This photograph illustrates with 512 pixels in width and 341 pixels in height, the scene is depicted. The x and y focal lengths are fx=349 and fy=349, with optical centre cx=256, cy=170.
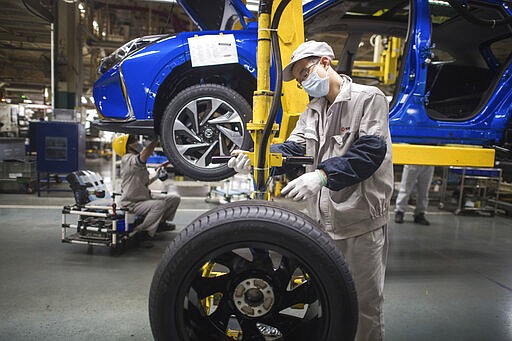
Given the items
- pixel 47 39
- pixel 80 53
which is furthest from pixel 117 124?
pixel 47 39

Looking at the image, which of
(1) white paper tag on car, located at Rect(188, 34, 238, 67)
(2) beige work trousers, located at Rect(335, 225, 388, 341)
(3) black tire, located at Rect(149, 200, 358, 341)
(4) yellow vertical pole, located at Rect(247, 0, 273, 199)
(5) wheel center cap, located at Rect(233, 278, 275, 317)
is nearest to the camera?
(3) black tire, located at Rect(149, 200, 358, 341)

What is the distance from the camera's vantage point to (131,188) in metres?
4.21

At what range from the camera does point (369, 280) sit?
1.67 meters

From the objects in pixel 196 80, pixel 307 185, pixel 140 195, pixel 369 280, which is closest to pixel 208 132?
pixel 196 80

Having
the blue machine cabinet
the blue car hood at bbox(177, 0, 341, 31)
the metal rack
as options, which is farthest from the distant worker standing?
the blue machine cabinet

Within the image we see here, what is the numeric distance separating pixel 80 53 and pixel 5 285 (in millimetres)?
7543

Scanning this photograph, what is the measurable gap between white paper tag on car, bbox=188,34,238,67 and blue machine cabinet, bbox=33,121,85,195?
5.42 meters

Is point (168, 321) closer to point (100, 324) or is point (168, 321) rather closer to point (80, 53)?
point (100, 324)

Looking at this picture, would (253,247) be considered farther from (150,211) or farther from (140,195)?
(140,195)

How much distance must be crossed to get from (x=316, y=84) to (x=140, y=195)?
126 inches

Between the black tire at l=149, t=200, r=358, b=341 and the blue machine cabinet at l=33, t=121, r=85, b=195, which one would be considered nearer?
the black tire at l=149, t=200, r=358, b=341

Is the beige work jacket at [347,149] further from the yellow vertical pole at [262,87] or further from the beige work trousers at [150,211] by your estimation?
the beige work trousers at [150,211]

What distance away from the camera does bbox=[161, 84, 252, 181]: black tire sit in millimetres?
2670

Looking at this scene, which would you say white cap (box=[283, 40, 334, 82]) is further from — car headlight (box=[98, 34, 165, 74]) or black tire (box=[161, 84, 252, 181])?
car headlight (box=[98, 34, 165, 74])
